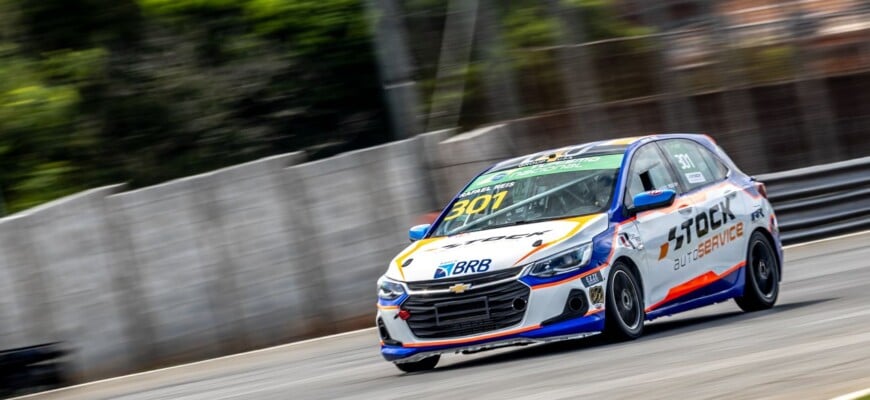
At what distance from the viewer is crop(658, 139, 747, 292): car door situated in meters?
11.2

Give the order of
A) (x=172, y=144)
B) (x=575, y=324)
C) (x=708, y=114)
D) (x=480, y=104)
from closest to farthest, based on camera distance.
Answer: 1. (x=575, y=324)
2. (x=480, y=104)
3. (x=708, y=114)
4. (x=172, y=144)

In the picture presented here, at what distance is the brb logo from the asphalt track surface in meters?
0.66

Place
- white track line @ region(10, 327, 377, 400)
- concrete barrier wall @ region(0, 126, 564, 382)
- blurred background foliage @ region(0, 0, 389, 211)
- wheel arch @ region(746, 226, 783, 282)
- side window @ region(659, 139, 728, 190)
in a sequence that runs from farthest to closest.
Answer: blurred background foliage @ region(0, 0, 389, 211)
concrete barrier wall @ region(0, 126, 564, 382)
white track line @ region(10, 327, 377, 400)
wheel arch @ region(746, 226, 783, 282)
side window @ region(659, 139, 728, 190)

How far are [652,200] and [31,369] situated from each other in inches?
253

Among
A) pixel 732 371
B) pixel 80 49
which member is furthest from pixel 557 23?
pixel 732 371

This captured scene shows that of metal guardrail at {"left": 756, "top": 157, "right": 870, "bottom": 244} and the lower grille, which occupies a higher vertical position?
the lower grille

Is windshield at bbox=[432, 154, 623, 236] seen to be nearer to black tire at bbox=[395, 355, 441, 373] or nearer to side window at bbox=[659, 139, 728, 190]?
side window at bbox=[659, 139, 728, 190]

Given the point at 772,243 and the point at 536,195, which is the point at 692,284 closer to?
the point at 536,195

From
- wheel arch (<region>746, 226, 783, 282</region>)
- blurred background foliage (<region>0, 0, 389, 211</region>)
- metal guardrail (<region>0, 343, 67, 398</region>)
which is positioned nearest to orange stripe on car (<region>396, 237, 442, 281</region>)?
wheel arch (<region>746, 226, 783, 282</region>)

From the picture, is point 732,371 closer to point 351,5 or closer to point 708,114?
point 708,114

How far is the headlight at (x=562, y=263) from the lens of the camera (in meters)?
9.80

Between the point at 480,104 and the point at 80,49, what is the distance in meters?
6.56

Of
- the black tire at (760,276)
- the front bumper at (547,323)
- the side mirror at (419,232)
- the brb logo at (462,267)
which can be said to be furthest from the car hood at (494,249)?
the black tire at (760,276)

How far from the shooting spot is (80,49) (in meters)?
22.6
